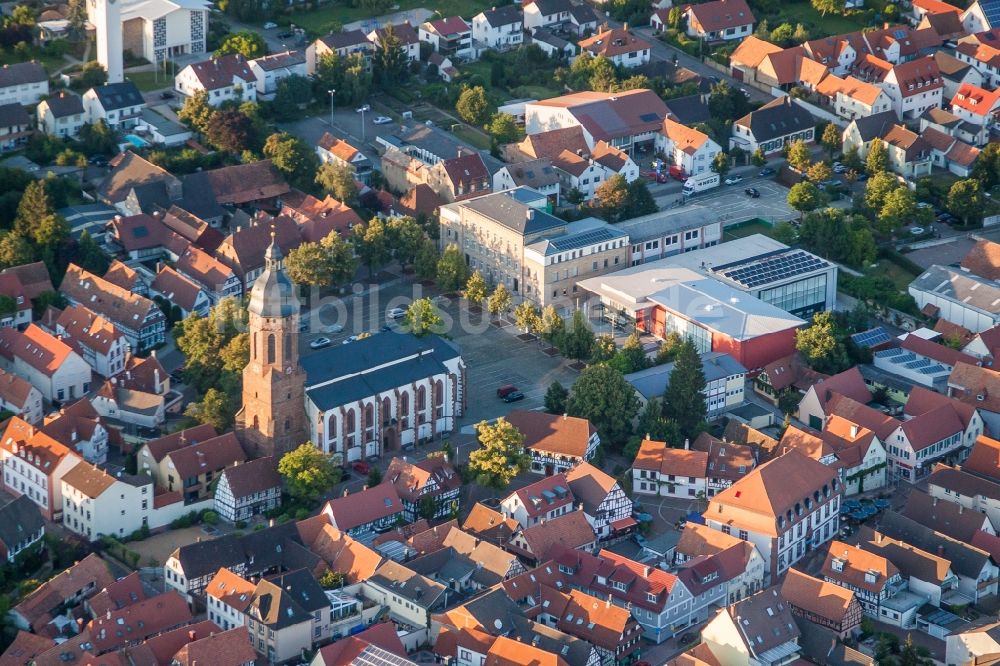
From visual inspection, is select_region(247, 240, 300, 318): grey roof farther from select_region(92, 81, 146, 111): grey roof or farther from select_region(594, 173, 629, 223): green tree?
select_region(92, 81, 146, 111): grey roof

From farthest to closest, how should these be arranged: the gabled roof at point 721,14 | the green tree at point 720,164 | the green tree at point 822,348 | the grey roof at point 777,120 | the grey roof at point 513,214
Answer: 1. the gabled roof at point 721,14
2. the grey roof at point 777,120
3. the green tree at point 720,164
4. the grey roof at point 513,214
5. the green tree at point 822,348

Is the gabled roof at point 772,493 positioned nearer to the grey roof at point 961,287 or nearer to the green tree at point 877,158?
the grey roof at point 961,287

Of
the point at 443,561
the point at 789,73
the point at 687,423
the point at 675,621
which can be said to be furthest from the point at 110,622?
the point at 789,73

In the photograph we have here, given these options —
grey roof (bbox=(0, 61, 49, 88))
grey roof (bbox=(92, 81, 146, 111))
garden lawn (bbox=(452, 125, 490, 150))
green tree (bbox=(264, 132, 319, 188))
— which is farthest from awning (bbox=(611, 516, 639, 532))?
grey roof (bbox=(0, 61, 49, 88))

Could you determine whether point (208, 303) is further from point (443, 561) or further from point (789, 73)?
point (789, 73)

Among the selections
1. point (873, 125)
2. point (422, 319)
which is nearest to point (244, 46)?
point (422, 319)

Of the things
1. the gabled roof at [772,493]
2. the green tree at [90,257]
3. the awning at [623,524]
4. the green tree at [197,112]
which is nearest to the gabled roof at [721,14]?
the green tree at [197,112]

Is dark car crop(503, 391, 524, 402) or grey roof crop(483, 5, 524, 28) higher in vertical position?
grey roof crop(483, 5, 524, 28)

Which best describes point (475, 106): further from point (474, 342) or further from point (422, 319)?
point (422, 319)
